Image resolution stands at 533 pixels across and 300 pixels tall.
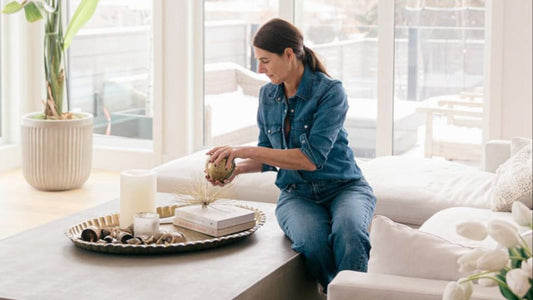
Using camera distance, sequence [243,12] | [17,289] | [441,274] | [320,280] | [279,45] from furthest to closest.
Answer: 1. [243,12]
2. [279,45]
3. [320,280]
4. [17,289]
5. [441,274]

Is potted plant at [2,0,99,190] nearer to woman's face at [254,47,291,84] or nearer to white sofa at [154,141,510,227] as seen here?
white sofa at [154,141,510,227]

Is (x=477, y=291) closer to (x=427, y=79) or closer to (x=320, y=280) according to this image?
(x=320, y=280)

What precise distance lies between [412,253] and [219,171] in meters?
1.14

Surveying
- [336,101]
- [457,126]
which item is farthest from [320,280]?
[457,126]

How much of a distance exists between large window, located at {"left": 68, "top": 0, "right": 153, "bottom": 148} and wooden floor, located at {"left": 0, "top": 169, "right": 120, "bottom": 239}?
0.41 meters

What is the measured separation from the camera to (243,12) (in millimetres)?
5969

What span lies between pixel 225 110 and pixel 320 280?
3301 millimetres

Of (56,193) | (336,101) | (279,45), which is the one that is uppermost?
(279,45)

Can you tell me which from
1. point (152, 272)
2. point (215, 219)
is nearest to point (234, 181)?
point (215, 219)

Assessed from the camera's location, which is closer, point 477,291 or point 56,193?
point 477,291

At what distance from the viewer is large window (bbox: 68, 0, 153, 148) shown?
20.6 ft

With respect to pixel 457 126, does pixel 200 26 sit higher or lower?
higher

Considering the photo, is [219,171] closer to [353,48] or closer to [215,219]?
[215,219]

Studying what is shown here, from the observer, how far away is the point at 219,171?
303 centimetres
